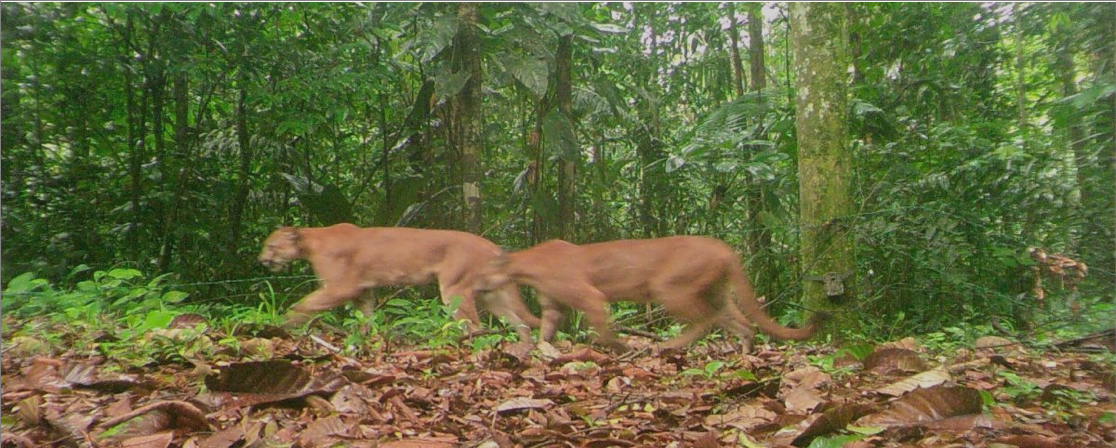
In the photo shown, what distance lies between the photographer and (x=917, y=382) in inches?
70.7

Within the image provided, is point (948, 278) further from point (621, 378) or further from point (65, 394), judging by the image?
point (65, 394)

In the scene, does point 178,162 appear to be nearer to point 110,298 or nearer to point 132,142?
point 132,142

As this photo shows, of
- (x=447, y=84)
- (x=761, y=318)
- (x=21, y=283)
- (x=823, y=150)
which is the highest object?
(x=447, y=84)

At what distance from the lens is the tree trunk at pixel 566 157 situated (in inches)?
82.4

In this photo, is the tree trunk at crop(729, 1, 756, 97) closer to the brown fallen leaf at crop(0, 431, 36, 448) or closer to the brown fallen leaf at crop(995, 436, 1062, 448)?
the brown fallen leaf at crop(995, 436, 1062, 448)

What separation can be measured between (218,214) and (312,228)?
0.23 metres

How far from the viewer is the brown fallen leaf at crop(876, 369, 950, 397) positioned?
1765mm

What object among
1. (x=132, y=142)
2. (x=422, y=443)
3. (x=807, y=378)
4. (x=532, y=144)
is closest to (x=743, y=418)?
(x=807, y=378)

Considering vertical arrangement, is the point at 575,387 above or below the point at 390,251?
below

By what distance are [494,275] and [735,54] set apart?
3.28 feet

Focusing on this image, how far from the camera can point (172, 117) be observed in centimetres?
196

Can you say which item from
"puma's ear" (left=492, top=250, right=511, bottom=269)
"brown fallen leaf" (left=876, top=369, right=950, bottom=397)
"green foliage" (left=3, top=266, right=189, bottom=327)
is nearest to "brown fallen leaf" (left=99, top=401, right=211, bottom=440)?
"green foliage" (left=3, top=266, right=189, bottom=327)

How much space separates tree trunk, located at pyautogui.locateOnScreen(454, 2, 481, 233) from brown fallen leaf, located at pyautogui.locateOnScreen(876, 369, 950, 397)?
3.48 ft

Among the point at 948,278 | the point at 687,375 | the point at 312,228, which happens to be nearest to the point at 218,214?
the point at 312,228
